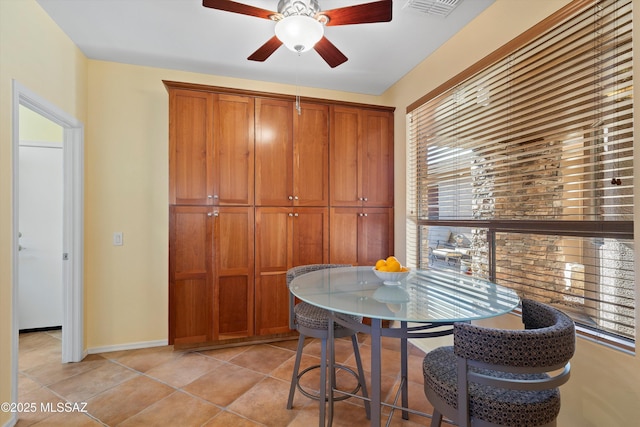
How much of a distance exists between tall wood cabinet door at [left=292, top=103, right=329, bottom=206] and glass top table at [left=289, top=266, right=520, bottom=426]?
4.26 feet

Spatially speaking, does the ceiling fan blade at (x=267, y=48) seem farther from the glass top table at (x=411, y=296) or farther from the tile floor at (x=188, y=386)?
the tile floor at (x=188, y=386)

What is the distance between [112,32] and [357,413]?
11.1ft

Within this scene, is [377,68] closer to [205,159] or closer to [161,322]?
[205,159]

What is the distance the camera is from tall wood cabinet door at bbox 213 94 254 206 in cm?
286

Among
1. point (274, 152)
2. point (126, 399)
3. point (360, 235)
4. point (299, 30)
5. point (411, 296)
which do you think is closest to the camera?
Answer: point (411, 296)

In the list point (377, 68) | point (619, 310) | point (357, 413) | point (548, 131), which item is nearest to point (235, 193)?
point (377, 68)

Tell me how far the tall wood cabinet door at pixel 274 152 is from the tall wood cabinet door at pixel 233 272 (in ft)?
0.90

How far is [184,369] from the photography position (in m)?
2.57

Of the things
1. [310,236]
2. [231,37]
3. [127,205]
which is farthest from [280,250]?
[231,37]

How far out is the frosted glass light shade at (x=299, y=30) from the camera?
1.60 metres

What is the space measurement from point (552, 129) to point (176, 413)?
9.46ft

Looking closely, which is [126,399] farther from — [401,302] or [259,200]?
[401,302]

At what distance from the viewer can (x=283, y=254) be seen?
9.95 feet

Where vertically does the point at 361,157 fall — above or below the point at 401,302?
above
